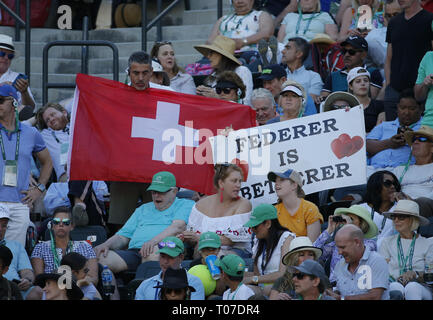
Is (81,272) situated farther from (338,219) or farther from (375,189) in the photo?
(375,189)

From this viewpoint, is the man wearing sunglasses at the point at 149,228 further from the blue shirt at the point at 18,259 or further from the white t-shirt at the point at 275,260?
the white t-shirt at the point at 275,260

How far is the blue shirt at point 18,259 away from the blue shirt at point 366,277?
292 centimetres

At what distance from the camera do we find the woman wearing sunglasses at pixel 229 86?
541 inches

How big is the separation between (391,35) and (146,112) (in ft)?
10.3

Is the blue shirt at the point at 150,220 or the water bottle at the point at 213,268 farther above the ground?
the blue shirt at the point at 150,220

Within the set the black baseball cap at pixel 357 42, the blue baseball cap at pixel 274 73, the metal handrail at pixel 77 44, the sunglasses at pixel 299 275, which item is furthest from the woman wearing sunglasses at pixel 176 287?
the black baseball cap at pixel 357 42

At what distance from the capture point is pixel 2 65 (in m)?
14.5

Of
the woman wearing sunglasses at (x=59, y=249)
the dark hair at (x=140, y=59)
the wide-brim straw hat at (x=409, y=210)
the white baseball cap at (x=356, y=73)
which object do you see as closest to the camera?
the wide-brim straw hat at (x=409, y=210)

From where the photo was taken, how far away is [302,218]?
11383 mm

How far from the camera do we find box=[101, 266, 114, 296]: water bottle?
1103cm
